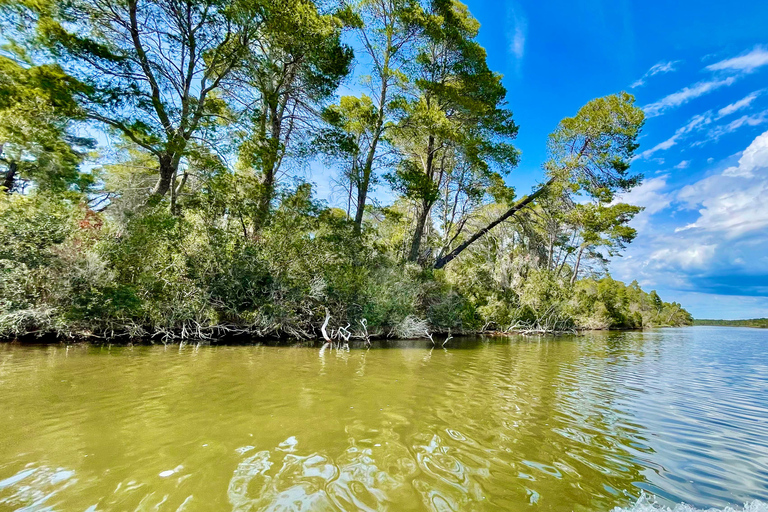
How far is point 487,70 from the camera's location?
610 inches

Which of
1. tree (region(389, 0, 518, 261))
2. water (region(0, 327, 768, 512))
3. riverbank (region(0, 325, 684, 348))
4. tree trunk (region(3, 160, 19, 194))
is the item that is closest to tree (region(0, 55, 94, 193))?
tree trunk (region(3, 160, 19, 194))

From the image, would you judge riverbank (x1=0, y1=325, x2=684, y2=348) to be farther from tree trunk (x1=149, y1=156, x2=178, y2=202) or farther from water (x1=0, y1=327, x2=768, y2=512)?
tree trunk (x1=149, y1=156, x2=178, y2=202)

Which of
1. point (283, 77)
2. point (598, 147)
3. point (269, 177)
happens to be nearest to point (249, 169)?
point (269, 177)

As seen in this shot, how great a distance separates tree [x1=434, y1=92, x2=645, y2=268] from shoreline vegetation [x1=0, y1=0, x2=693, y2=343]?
8cm

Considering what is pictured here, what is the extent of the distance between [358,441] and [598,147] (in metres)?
18.0

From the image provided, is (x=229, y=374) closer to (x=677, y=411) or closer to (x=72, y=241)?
(x=72, y=241)

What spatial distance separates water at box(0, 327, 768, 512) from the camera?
2.12 m

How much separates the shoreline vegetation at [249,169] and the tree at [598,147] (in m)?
0.08

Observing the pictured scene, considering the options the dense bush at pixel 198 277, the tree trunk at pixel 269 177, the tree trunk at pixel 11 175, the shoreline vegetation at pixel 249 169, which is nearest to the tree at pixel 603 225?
the shoreline vegetation at pixel 249 169

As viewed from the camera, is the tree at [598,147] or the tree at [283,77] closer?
the tree at [283,77]

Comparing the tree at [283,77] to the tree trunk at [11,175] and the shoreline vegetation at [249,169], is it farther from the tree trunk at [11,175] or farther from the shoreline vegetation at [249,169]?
the tree trunk at [11,175]

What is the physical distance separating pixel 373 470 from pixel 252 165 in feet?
38.0

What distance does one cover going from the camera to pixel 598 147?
1559 cm

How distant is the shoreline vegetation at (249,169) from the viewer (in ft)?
28.3
